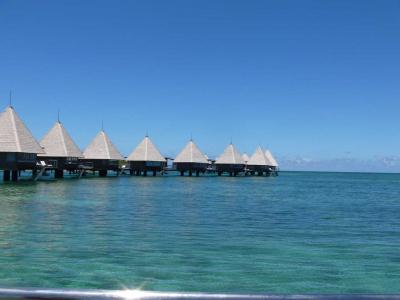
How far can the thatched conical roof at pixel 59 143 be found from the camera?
6056cm

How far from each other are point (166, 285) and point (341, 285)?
331 cm

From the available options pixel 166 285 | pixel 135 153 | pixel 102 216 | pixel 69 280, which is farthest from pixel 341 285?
pixel 135 153

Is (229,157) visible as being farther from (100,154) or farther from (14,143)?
(14,143)

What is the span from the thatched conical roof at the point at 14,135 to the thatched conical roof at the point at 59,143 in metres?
10.1

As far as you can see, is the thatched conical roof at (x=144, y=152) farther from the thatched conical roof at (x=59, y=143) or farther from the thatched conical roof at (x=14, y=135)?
the thatched conical roof at (x=14, y=135)

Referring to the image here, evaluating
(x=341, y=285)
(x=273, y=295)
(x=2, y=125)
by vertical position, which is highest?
(x=2, y=125)

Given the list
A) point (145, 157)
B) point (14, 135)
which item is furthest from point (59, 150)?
point (145, 157)

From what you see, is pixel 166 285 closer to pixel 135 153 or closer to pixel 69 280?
pixel 69 280

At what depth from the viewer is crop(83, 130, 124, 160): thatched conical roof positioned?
236 feet

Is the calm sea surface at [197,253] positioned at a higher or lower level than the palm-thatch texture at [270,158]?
lower

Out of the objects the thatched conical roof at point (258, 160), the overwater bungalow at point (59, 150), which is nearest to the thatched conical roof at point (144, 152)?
the overwater bungalow at point (59, 150)

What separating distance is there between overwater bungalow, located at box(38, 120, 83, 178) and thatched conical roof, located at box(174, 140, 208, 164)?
24.5 m

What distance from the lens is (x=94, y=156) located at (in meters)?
71.9

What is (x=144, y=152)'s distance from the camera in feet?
261
